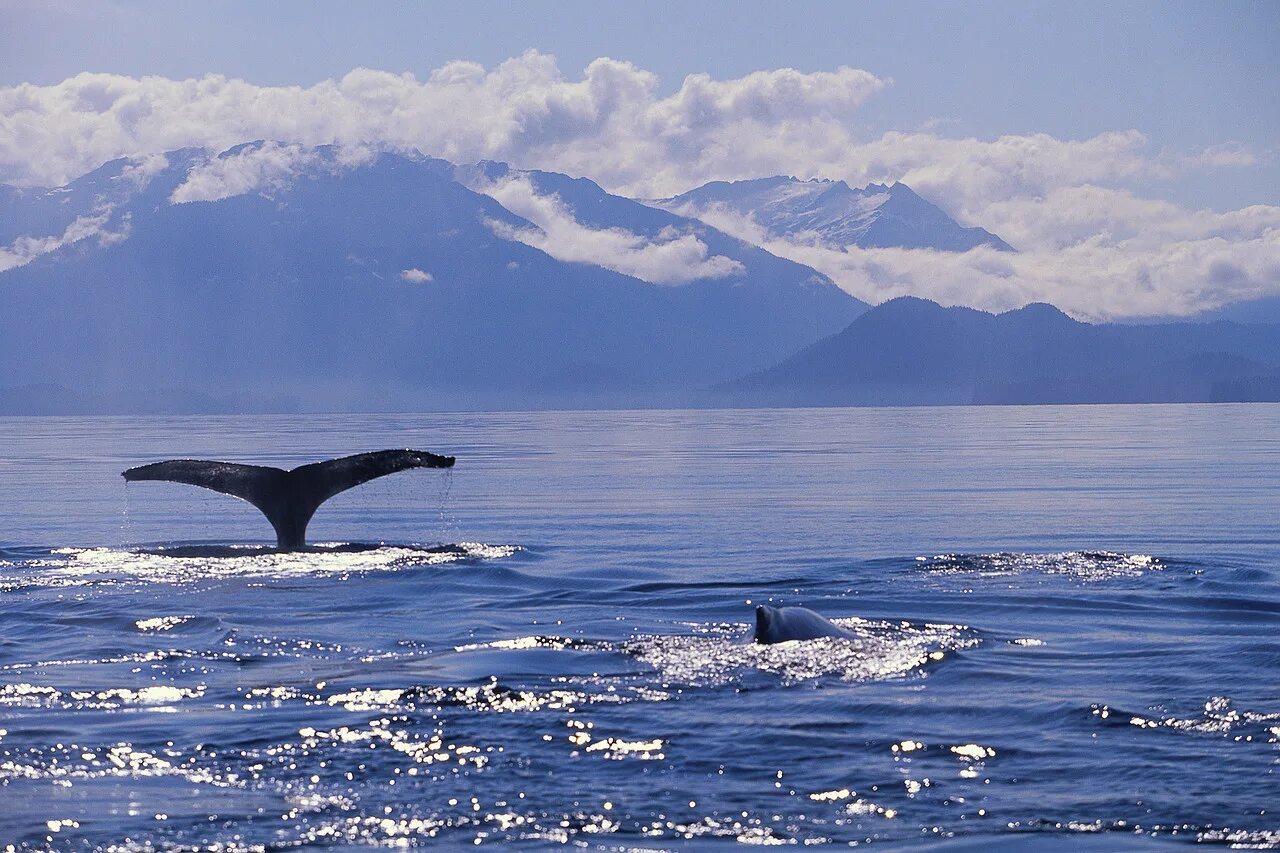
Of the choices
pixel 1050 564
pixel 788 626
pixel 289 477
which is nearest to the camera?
pixel 788 626

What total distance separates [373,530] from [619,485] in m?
9.82

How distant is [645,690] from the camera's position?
34.4 feet

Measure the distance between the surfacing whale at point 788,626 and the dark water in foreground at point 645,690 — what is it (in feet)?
0.57

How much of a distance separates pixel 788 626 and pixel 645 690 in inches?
73.8

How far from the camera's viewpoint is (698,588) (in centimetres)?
1633

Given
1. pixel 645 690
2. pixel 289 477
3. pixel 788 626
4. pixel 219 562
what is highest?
pixel 289 477

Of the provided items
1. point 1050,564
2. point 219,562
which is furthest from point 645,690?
point 219,562

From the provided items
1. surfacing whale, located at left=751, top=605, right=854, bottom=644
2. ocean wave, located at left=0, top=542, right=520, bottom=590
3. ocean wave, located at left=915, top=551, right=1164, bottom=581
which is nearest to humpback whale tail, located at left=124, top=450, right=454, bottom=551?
ocean wave, located at left=0, top=542, right=520, bottom=590

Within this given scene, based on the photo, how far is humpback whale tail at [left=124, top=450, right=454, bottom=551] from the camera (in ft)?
53.9

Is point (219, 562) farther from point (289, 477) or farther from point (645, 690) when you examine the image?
point (645, 690)

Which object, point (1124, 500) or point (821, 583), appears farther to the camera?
point (1124, 500)

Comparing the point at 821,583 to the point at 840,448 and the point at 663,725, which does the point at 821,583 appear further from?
the point at 840,448

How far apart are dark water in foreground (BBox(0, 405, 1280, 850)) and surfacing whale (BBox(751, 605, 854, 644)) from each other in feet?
0.57

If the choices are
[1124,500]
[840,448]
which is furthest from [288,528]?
[840,448]
